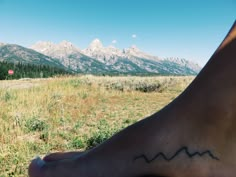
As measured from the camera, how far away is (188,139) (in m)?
0.81

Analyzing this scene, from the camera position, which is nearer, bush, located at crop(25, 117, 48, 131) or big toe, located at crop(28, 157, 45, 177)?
big toe, located at crop(28, 157, 45, 177)

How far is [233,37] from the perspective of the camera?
0.81m

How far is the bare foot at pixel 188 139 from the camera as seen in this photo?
2.46ft

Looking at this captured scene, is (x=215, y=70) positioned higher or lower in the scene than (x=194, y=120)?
higher

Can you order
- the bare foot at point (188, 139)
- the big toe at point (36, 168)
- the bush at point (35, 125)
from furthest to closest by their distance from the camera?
the bush at point (35, 125), the big toe at point (36, 168), the bare foot at point (188, 139)

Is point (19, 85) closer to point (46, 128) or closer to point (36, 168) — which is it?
point (46, 128)

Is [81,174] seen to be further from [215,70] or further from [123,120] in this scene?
[123,120]

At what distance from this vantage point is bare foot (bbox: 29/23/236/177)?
0.75m

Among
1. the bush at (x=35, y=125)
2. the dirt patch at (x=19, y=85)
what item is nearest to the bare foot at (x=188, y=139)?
the bush at (x=35, y=125)

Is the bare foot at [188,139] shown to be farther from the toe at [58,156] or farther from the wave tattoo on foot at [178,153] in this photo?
the toe at [58,156]

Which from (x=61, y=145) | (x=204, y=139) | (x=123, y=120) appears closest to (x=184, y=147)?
(x=204, y=139)

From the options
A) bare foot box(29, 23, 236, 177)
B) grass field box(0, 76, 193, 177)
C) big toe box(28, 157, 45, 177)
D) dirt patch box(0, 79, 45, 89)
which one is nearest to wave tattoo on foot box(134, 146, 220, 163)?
bare foot box(29, 23, 236, 177)

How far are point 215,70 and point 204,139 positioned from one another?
0.52 ft

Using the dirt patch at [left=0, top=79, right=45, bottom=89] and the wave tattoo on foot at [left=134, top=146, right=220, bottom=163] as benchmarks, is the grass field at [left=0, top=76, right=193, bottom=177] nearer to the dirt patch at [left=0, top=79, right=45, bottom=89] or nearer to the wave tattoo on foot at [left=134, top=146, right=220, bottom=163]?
the wave tattoo on foot at [left=134, top=146, right=220, bottom=163]
